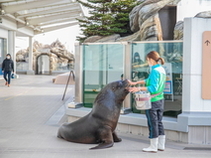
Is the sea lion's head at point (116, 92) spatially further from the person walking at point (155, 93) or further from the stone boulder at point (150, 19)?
the stone boulder at point (150, 19)

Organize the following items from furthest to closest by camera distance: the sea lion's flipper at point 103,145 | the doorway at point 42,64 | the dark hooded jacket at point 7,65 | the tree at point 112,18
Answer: the doorway at point 42,64 → the dark hooded jacket at point 7,65 → the tree at point 112,18 → the sea lion's flipper at point 103,145

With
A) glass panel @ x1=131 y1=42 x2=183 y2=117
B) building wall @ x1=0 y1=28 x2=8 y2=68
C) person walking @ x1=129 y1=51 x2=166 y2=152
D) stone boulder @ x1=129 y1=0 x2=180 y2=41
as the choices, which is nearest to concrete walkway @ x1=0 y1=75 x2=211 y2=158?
person walking @ x1=129 y1=51 x2=166 y2=152

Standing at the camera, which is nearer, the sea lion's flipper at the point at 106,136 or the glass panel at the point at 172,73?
the sea lion's flipper at the point at 106,136

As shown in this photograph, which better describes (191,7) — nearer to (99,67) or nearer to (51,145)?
(99,67)

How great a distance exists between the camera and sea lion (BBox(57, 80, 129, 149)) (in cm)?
589

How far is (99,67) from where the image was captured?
316 inches

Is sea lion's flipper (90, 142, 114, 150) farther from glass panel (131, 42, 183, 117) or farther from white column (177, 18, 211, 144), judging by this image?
glass panel (131, 42, 183, 117)

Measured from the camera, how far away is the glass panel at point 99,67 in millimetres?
7715

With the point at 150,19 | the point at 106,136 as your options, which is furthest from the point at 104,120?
the point at 150,19

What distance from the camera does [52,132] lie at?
7.38 meters

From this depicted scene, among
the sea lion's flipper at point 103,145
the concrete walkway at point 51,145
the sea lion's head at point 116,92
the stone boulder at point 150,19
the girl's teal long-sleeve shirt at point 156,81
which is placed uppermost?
the stone boulder at point 150,19

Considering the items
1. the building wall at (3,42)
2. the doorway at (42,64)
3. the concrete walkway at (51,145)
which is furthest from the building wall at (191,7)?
the doorway at (42,64)

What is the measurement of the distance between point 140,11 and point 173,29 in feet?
4.67

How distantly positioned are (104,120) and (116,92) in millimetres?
529
